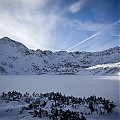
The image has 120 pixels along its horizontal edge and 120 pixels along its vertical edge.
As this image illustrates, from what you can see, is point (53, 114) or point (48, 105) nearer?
point (53, 114)

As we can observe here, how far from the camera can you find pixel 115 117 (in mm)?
8641

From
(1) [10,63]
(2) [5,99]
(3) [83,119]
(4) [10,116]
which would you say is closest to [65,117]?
(3) [83,119]

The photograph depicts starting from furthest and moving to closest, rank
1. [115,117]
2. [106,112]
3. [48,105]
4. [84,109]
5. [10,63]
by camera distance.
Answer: [10,63], [48,105], [84,109], [106,112], [115,117]

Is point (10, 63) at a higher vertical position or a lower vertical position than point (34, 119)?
higher

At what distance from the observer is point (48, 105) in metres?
11.4

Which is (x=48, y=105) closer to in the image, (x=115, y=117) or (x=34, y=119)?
(x=34, y=119)

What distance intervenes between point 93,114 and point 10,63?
7618 inches

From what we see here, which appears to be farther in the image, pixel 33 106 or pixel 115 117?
pixel 33 106

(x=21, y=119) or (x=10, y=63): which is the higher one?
(x=10, y=63)

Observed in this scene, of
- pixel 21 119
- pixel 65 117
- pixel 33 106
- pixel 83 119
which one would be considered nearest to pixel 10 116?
pixel 21 119

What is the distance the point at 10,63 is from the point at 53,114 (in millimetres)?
193004

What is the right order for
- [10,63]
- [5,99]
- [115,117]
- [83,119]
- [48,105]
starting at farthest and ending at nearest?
[10,63], [5,99], [48,105], [115,117], [83,119]

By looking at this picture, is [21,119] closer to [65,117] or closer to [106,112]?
[65,117]

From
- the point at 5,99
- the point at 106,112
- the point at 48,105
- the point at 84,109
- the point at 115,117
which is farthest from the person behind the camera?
the point at 5,99
